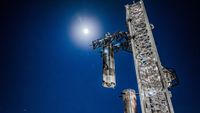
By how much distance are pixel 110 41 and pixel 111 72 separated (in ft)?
8.75

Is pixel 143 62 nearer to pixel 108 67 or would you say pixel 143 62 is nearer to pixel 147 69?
pixel 147 69

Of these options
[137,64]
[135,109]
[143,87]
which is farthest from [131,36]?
[135,109]

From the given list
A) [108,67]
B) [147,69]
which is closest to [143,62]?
[147,69]

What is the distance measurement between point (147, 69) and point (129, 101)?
1938mm

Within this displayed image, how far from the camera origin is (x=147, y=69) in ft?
33.2

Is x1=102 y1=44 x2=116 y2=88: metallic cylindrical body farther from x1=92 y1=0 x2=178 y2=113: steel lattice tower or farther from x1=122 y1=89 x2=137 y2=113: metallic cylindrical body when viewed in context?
x1=122 y1=89 x2=137 y2=113: metallic cylindrical body

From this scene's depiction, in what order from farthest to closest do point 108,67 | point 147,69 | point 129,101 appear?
point 108,67
point 147,69
point 129,101

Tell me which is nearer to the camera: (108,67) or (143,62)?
(143,62)

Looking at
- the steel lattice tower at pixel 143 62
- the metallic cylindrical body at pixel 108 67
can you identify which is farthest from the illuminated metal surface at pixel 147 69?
the metallic cylindrical body at pixel 108 67

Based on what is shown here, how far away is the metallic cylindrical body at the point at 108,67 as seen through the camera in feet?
36.9

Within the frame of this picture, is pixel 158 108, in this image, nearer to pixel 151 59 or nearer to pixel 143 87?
pixel 143 87

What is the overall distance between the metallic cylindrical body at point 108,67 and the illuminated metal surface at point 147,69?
1.76m

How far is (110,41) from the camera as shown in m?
13.5

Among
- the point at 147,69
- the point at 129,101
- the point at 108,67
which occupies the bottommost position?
the point at 129,101
